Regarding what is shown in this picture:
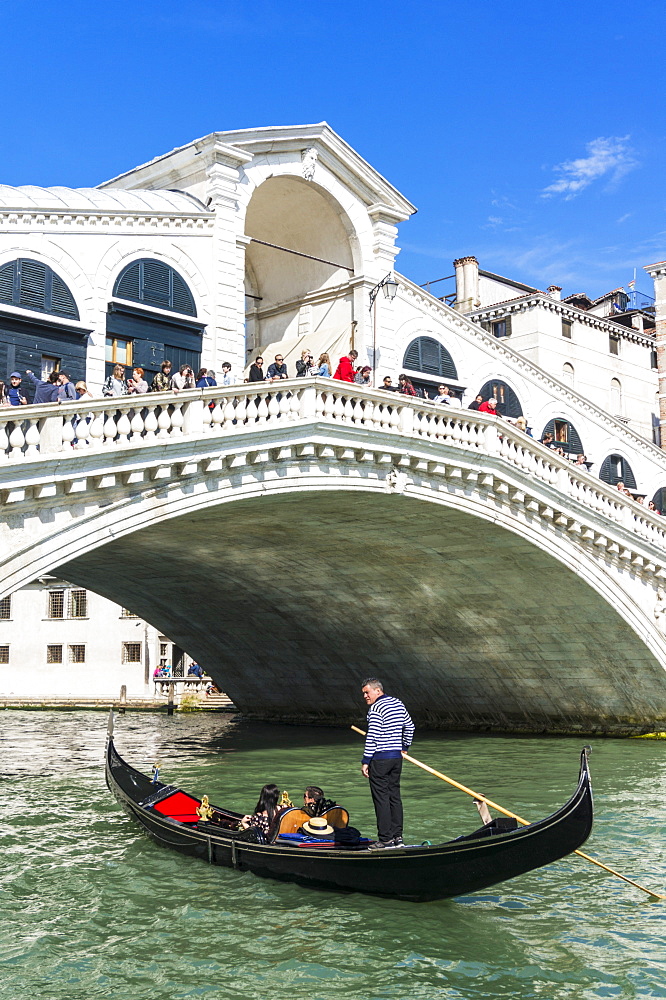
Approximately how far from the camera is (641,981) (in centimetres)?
623

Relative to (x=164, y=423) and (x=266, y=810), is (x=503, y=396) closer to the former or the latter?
(x=164, y=423)

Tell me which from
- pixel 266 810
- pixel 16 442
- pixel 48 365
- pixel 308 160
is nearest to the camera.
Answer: pixel 266 810

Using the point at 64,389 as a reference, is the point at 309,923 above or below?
below

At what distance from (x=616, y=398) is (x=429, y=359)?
439 inches

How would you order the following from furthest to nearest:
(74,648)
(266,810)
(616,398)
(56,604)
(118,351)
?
(56,604)
(74,648)
(616,398)
(118,351)
(266,810)

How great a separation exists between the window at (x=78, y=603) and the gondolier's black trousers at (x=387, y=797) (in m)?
28.2

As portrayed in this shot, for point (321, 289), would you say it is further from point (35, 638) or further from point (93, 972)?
point (35, 638)

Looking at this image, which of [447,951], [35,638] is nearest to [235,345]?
[447,951]

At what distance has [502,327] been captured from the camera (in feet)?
94.6

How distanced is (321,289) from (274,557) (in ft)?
15.6

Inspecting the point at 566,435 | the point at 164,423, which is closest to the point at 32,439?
the point at 164,423

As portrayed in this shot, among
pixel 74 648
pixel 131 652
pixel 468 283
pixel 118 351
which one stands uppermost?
pixel 468 283

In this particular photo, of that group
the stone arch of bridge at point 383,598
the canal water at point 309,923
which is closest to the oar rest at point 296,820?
the canal water at point 309,923

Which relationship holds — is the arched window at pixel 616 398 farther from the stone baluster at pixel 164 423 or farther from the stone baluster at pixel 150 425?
the stone baluster at pixel 150 425
